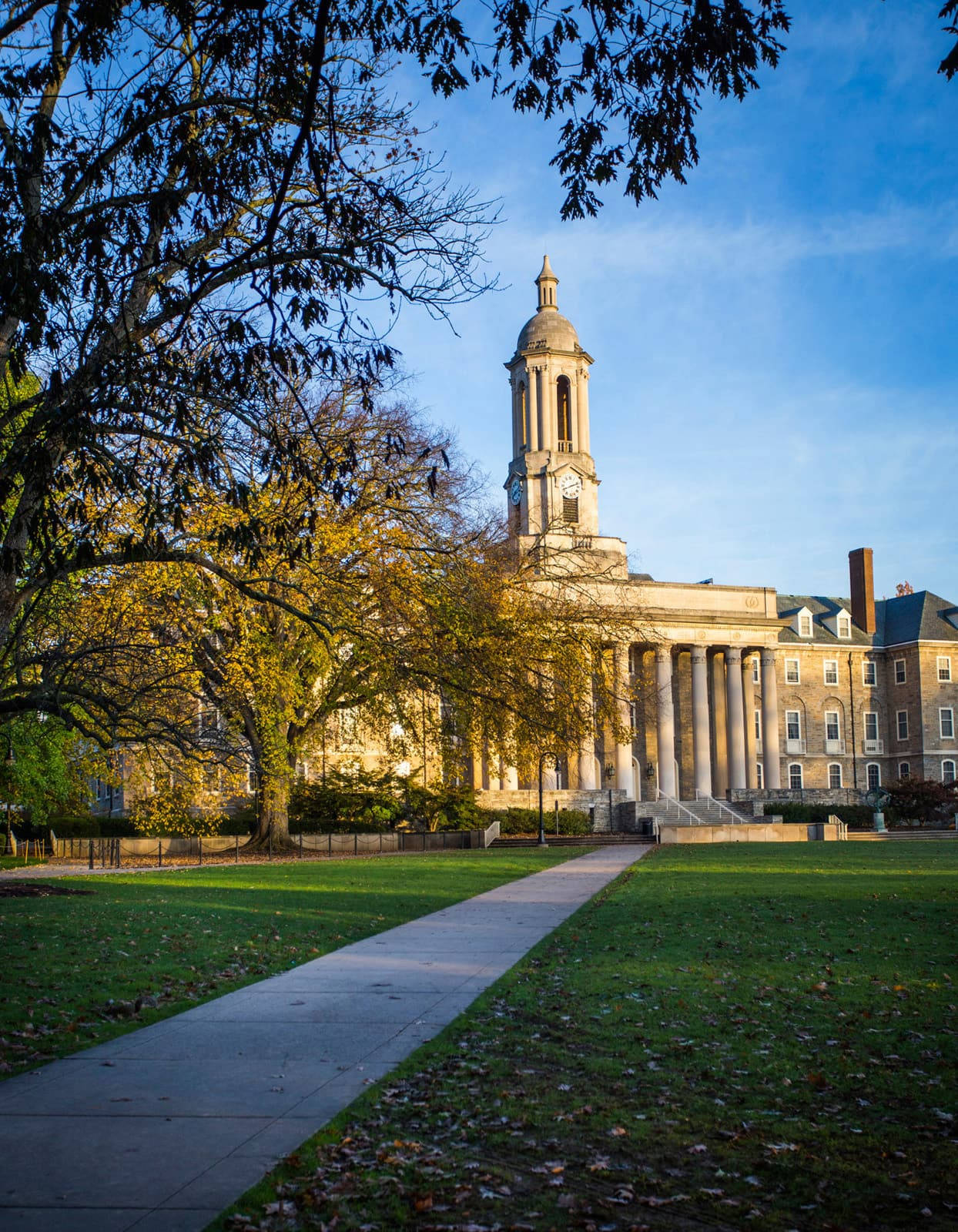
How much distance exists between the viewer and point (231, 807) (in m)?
54.7

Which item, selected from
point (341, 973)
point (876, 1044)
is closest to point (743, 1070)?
point (876, 1044)

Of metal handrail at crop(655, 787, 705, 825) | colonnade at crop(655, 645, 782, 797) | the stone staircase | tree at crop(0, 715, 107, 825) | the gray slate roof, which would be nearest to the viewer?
tree at crop(0, 715, 107, 825)

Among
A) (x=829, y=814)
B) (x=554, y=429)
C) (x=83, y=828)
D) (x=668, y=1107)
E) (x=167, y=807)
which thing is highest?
(x=554, y=429)

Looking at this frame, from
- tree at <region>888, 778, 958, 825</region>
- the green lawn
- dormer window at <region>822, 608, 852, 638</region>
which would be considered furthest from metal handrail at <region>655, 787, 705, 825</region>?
the green lawn

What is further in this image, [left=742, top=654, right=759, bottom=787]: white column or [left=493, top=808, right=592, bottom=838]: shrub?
[left=742, top=654, right=759, bottom=787]: white column

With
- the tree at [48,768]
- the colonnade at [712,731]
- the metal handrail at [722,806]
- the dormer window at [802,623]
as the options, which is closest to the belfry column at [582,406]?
the colonnade at [712,731]

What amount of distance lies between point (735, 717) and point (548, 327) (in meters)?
26.9

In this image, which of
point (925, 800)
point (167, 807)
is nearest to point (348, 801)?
point (167, 807)

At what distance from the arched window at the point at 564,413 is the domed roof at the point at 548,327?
2302 mm

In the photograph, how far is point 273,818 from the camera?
42031 millimetres

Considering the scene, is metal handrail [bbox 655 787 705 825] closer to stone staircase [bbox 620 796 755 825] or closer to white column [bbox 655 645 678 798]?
stone staircase [bbox 620 796 755 825]

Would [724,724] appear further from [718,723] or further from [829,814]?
[829,814]

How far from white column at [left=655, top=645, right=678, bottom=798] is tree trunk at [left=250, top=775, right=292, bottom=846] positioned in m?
26.6

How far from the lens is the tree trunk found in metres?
36.0
